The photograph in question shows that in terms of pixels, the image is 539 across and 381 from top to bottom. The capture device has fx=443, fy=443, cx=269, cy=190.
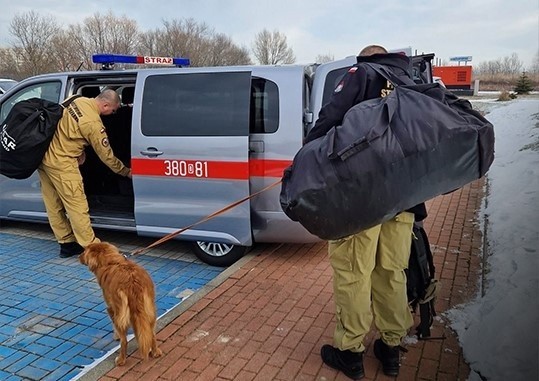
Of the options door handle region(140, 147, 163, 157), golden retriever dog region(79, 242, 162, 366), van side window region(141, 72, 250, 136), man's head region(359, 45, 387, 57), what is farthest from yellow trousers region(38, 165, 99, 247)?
man's head region(359, 45, 387, 57)

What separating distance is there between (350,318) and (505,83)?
54330 millimetres

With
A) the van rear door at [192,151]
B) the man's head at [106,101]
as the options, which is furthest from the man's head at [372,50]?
the man's head at [106,101]

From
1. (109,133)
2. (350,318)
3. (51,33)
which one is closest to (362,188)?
(350,318)

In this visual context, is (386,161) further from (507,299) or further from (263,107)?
(263,107)

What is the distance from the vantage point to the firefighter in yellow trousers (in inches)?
183

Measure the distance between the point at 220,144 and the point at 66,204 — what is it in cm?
191

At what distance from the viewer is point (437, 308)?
3.45 meters

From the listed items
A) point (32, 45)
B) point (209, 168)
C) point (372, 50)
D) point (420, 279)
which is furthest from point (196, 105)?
point (32, 45)

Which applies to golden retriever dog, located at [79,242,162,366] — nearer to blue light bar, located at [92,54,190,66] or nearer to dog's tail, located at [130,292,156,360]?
dog's tail, located at [130,292,156,360]

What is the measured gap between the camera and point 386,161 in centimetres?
211

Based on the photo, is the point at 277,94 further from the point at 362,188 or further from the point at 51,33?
A: the point at 51,33

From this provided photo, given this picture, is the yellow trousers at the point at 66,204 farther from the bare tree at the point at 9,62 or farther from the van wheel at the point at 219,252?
the bare tree at the point at 9,62

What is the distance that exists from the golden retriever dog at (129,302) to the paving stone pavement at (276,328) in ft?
0.64

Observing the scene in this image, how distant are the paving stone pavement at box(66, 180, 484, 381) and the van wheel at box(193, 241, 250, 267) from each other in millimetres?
107
